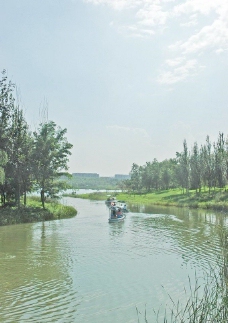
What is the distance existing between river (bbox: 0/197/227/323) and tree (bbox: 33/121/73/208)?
11.8m

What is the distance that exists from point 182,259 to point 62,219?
2481 cm

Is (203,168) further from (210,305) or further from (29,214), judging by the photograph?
(210,305)

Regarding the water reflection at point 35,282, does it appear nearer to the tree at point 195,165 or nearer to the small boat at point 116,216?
the small boat at point 116,216

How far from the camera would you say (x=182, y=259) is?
19859 mm

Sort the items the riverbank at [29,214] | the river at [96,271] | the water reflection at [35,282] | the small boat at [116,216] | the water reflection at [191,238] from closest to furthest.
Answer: the water reflection at [35,282] < the river at [96,271] < the water reflection at [191,238] < the riverbank at [29,214] < the small boat at [116,216]

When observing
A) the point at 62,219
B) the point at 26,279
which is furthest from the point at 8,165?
the point at 26,279

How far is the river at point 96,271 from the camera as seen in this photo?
1183 cm

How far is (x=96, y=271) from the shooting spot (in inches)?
674

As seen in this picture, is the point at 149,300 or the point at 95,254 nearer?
the point at 149,300

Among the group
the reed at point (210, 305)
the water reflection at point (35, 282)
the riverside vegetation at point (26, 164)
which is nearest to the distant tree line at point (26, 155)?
the riverside vegetation at point (26, 164)

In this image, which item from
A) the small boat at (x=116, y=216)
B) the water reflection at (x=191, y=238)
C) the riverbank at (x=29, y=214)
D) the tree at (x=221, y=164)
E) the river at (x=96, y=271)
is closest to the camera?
the river at (x=96, y=271)

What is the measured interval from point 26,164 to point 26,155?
1.11 m

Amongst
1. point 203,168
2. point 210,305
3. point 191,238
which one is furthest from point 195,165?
point 210,305

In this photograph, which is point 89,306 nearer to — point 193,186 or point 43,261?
point 43,261
